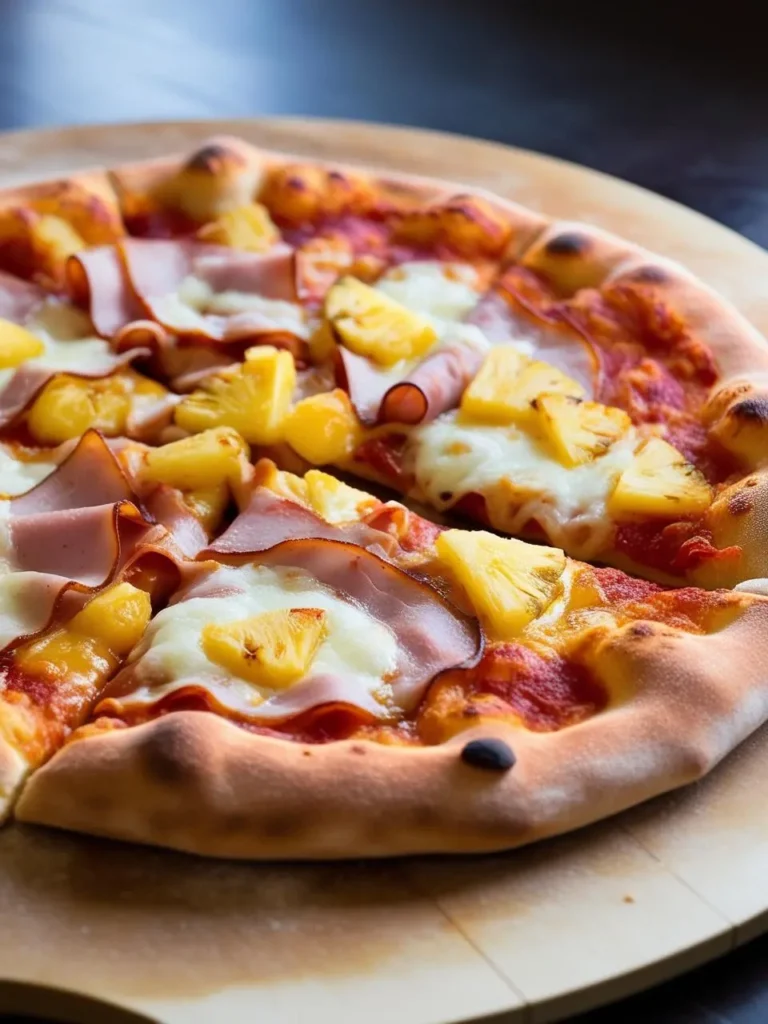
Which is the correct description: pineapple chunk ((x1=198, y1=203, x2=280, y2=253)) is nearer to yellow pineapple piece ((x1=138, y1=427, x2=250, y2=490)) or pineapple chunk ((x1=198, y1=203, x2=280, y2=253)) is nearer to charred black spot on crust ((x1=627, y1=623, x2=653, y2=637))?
yellow pineapple piece ((x1=138, y1=427, x2=250, y2=490))

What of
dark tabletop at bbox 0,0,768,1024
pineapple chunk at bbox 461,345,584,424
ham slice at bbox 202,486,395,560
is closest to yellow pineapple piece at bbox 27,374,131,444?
ham slice at bbox 202,486,395,560

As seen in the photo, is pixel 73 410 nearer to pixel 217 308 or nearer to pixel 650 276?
pixel 217 308

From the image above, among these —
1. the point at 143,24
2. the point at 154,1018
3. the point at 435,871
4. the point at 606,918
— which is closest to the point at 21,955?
the point at 154,1018

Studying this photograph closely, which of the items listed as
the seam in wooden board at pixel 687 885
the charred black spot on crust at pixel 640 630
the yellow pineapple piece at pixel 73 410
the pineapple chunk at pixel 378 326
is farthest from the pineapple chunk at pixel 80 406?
the seam in wooden board at pixel 687 885

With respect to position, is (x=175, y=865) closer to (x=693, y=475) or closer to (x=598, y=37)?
(x=693, y=475)

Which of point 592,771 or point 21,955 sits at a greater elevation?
point 592,771
